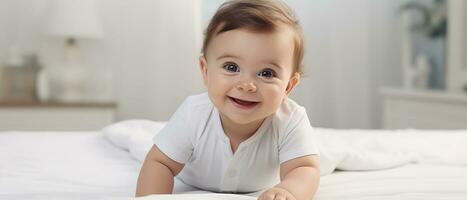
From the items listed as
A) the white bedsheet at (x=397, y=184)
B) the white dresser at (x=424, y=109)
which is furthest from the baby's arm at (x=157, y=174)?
the white dresser at (x=424, y=109)

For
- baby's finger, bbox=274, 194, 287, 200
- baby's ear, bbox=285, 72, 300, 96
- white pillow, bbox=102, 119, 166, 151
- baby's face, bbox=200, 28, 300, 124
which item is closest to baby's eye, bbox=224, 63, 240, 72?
baby's face, bbox=200, 28, 300, 124

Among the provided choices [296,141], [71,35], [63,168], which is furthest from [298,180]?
[71,35]

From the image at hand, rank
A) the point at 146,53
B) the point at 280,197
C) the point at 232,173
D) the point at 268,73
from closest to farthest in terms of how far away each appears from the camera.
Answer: the point at 280,197 → the point at 268,73 → the point at 232,173 → the point at 146,53

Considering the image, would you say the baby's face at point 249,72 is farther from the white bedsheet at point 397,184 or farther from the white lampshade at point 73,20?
the white lampshade at point 73,20

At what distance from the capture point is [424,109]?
10.1 ft

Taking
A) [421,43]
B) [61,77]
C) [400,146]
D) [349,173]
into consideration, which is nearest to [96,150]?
[349,173]

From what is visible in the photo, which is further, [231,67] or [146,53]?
[146,53]

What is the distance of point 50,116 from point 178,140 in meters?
2.04

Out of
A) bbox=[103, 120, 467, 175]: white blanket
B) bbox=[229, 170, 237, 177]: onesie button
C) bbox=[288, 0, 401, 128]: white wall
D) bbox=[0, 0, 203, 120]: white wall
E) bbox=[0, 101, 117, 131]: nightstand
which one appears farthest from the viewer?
bbox=[288, 0, 401, 128]: white wall

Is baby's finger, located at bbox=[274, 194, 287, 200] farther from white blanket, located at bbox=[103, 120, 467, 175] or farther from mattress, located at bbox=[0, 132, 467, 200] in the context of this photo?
white blanket, located at bbox=[103, 120, 467, 175]

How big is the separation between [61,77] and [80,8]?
374 mm

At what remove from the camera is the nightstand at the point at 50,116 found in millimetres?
2957

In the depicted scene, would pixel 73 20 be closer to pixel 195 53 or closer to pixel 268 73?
pixel 195 53

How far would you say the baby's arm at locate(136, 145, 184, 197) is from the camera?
1.05 meters
